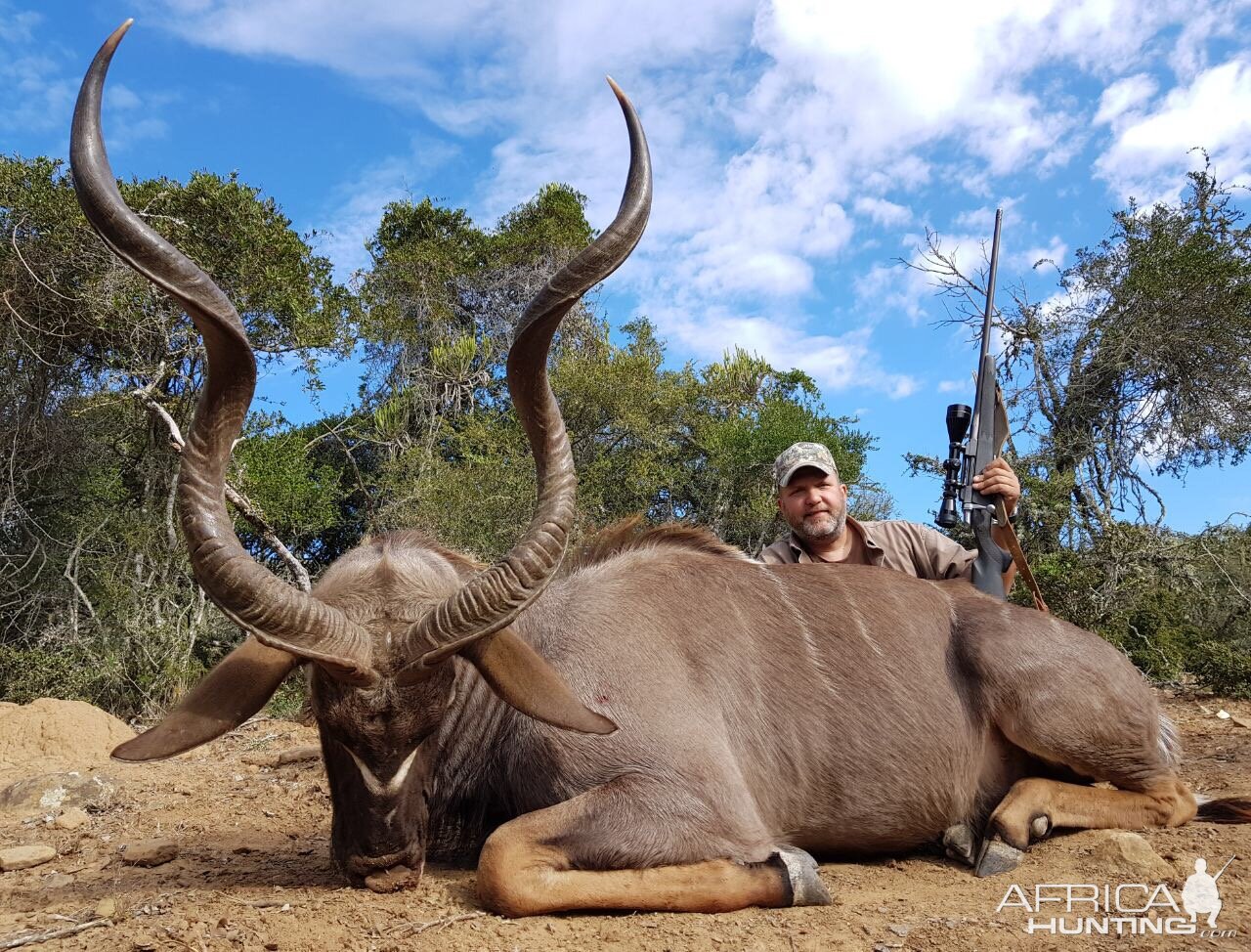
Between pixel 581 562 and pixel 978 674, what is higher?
pixel 581 562

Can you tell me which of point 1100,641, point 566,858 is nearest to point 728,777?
point 566,858

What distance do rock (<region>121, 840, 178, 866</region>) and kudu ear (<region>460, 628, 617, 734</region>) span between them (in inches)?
80.2

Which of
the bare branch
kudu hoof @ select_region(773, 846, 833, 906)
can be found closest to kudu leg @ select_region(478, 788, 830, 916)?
kudu hoof @ select_region(773, 846, 833, 906)

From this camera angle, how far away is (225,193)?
13453 millimetres

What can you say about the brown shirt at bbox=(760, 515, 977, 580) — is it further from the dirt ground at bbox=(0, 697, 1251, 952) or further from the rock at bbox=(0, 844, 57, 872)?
the rock at bbox=(0, 844, 57, 872)

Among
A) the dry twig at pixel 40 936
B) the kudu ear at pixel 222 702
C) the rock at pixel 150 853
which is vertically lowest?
the dry twig at pixel 40 936

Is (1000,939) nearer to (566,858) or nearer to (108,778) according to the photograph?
(566,858)

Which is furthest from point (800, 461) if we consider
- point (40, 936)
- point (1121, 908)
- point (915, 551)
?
point (40, 936)

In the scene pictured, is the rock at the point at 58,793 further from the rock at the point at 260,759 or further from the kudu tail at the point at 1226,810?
the kudu tail at the point at 1226,810

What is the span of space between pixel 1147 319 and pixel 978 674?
48.5 feet

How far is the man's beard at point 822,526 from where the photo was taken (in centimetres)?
634

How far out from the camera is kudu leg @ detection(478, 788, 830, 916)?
10.5 feet

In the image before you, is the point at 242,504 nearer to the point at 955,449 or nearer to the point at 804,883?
the point at 955,449

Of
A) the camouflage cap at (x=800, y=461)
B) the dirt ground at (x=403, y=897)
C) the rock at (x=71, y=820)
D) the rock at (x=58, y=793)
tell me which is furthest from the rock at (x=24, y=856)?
the camouflage cap at (x=800, y=461)
